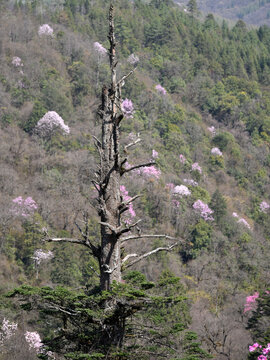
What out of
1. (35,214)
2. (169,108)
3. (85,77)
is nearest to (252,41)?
(169,108)

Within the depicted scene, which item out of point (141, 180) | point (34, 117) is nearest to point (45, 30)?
point (34, 117)

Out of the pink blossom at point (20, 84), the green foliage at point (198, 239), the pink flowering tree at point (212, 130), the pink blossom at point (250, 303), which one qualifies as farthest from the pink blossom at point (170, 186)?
the pink flowering tree at point (212, 130)

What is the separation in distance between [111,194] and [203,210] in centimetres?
3745

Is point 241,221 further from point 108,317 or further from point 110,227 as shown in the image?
point 108,317

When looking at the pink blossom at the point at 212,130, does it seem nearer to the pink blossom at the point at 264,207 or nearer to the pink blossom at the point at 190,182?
the pink blossom at the point at 264,207

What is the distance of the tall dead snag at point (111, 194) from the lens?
648cm

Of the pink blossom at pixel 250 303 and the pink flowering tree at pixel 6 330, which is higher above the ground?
the pink blossom at pixel 250 303

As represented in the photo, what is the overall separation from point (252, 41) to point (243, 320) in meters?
63.2

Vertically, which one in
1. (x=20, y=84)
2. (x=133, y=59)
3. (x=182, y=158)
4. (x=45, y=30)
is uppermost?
(x=133, y=59)

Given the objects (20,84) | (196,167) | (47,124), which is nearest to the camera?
(47,124)

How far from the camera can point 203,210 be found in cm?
4375

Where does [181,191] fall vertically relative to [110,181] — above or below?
above

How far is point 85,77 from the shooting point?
166 feet

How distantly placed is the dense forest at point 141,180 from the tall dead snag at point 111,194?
0.17 metres
